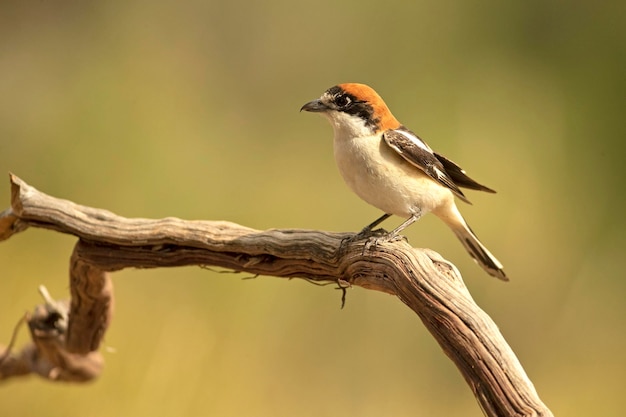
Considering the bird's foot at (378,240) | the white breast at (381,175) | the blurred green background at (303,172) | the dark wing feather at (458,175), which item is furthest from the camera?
the blurred green background at (303,172)

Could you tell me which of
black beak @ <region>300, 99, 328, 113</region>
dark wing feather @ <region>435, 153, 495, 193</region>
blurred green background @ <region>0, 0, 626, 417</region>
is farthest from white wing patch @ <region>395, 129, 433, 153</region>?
blurred green background @ <region>0, 0, 626, 417</region>

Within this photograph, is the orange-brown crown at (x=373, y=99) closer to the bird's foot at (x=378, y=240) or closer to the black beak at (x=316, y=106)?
the black beak at (x=316, y=106)

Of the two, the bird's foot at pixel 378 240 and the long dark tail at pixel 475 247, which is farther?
the long dark tail at pixel 475 247

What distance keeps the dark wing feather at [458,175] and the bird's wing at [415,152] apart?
0.06m

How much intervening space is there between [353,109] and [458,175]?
1.74 feet

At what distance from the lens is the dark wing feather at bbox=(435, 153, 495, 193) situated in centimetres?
278

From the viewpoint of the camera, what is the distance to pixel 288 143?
4.29 m

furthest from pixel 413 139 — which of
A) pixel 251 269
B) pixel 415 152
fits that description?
pixel 251 269

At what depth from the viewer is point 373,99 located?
2594mm

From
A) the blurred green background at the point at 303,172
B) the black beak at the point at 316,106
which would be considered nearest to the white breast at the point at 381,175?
the black beak at the point at 316,106

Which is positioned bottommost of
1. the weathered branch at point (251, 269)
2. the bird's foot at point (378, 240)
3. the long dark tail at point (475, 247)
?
the weathered branch at point (251, 269)

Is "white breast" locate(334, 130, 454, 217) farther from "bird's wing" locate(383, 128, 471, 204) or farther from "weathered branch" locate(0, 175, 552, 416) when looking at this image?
"weathered branch" locate(0, 175, 552, 416)

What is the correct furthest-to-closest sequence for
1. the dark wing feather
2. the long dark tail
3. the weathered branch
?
1. the long dark tail
2. the dark wing feather
3. the weathered branch

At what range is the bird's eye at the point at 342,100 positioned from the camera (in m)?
2.60
